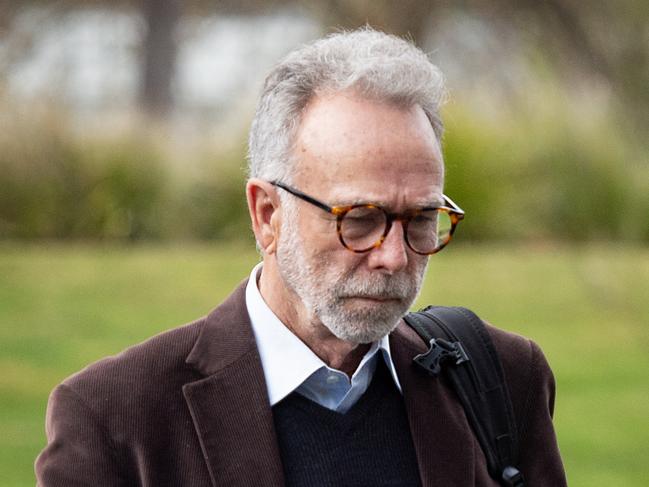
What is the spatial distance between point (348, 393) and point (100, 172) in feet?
30.3

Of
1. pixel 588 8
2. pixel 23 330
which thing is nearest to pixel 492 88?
pixel 588 8

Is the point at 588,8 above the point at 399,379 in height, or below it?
above

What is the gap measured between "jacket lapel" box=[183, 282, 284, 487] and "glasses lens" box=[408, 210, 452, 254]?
1.38 feet

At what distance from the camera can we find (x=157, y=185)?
11789 millimetres

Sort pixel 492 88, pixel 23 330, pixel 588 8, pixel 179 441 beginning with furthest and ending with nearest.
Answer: pixel 588 8
pixel 492 88
pixel 23 330
pixel 179 441

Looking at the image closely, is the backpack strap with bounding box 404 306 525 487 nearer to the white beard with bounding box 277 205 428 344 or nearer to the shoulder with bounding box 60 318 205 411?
the white beard with bounding box 277 205 428 344

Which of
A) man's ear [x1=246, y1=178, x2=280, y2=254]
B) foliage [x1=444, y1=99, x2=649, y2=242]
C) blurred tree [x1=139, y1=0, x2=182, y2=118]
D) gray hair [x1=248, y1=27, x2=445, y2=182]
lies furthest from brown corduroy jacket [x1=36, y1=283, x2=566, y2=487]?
blurred tree [x1=139, y1=0, x2=182, y2=118]

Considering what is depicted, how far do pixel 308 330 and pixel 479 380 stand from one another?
430mm

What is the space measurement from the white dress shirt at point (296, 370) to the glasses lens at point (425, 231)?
30 cm

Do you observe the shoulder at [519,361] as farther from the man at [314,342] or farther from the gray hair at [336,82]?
the gray hair at [336,82]

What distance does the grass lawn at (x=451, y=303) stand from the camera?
7227mm

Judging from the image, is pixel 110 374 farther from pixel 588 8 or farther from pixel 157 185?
pixel 588 8

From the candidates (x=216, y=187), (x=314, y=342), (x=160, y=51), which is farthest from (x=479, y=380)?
(x=160, y=51)

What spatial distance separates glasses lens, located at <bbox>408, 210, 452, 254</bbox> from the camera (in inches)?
101
